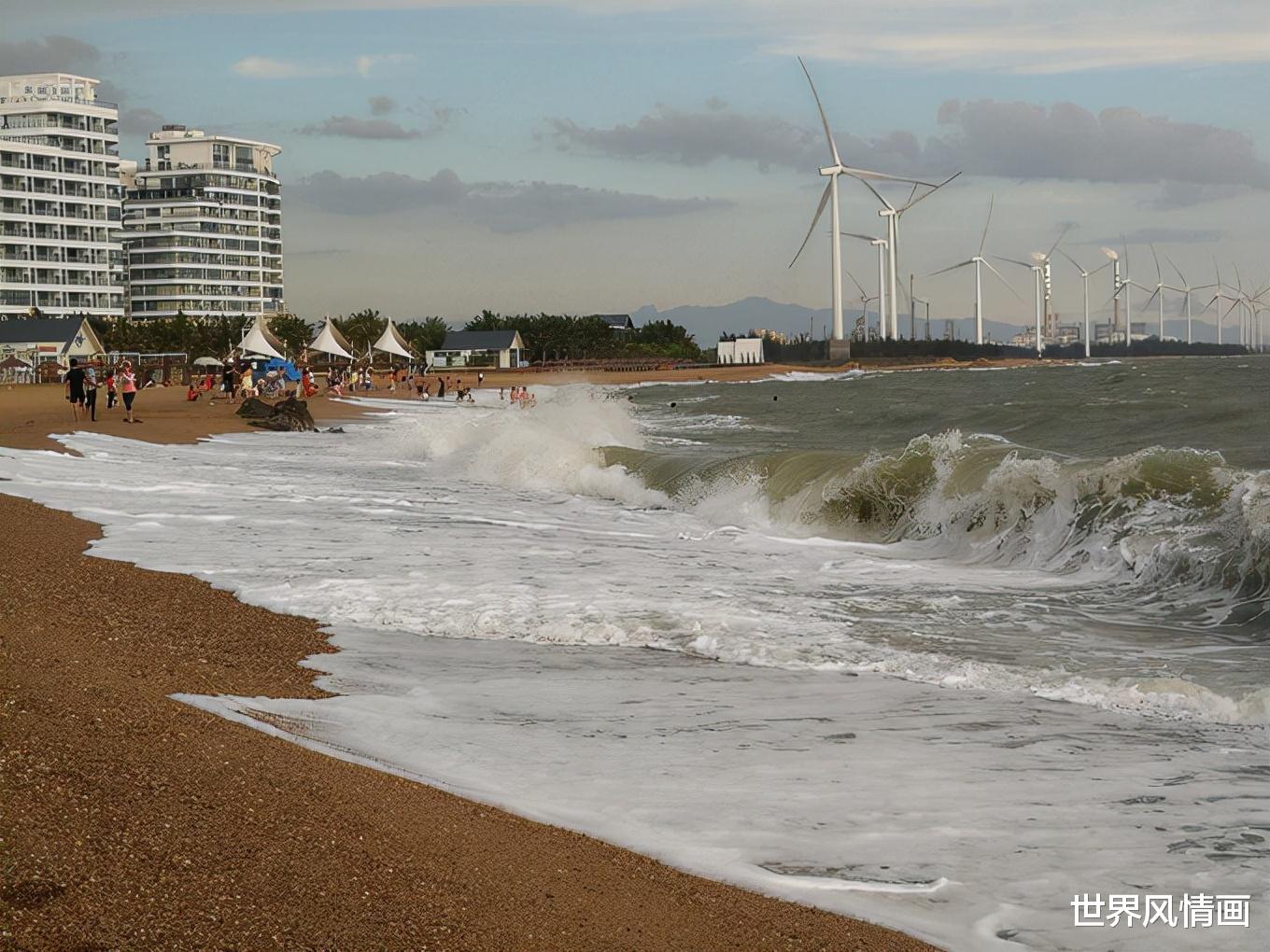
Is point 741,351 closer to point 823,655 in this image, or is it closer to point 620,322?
point 620,322

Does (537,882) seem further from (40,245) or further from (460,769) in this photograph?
(40,245)

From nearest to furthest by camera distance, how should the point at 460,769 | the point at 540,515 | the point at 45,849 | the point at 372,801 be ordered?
the point at 45,849 < the point at 372,801 < the point at 460,769 < the point at 540,515

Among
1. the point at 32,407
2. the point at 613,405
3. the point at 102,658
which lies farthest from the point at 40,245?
the point at 102,658

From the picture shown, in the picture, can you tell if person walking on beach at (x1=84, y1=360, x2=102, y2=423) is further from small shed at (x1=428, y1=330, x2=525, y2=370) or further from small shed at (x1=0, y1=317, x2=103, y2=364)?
small shed at (x1=428, y1=330, x2=525, y2=370)

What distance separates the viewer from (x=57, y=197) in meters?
138

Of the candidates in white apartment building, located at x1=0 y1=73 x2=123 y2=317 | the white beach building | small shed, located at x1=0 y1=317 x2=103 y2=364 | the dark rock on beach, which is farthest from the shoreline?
the white beach building

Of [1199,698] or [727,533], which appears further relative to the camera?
[727,533]

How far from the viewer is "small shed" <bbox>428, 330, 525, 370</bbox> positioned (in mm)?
143250

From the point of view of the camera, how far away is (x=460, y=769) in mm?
6301

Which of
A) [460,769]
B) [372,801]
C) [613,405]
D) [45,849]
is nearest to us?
[45,849]

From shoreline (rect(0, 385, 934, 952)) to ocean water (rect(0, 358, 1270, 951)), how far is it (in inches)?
14.2

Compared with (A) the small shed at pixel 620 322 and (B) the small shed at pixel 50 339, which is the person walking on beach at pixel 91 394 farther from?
(A) the small shed at pixel 620 322

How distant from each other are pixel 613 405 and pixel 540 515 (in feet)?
75.4

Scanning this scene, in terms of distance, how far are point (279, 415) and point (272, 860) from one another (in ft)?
118
